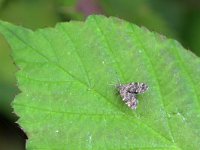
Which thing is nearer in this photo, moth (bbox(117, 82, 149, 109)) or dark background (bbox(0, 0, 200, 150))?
moth (bbox(117, 82, 149, 109))

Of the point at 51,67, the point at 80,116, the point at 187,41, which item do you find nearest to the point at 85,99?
the point at 80,116

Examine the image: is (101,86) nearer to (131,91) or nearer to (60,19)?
(131,91)

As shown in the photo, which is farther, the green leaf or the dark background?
the dark background

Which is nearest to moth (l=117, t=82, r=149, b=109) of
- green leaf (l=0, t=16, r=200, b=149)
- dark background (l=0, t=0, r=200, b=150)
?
green leaf (l=0, t=16, r=200, b=149)

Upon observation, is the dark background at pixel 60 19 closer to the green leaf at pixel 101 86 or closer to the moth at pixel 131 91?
the green leaf at pixel 101 86

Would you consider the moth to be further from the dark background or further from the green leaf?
the dark background

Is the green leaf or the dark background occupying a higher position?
the dark background

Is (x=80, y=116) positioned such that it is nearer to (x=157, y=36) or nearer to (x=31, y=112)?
(x=31, y=112)
